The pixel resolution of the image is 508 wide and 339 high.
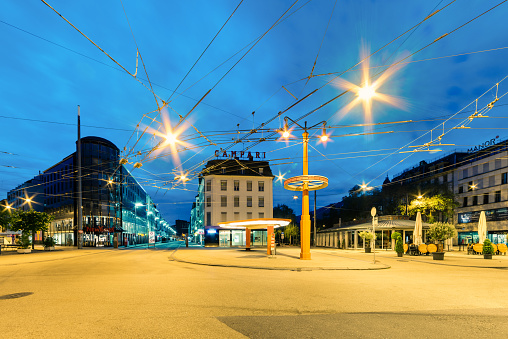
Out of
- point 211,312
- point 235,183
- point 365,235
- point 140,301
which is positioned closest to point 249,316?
point 211,312

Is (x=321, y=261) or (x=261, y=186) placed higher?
(x=261, y=186)

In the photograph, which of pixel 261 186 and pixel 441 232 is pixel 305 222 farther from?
pixel 261 186

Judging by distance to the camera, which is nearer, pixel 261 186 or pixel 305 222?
pixel 305 222

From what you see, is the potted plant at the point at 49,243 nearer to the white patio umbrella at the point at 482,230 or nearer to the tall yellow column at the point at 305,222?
the tall yellow column at the point at 305,222

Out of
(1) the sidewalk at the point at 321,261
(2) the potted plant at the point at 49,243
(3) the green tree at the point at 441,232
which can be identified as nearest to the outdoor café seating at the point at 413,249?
(3) the green tree at the point at 441,232

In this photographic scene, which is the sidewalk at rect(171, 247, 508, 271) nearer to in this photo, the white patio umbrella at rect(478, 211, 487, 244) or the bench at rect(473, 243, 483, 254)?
the white patio umbrella at rect(478, 211, 487, 244)

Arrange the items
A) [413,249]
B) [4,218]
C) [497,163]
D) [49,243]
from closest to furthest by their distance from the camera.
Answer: [413,249] → [4,218] → [49,243] → [497,163]

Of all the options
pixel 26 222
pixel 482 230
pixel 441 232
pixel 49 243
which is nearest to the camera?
pixel 482 230

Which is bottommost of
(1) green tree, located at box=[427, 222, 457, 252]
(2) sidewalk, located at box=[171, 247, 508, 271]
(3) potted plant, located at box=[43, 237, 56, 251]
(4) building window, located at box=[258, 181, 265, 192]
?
(3) potted plant, located at box=[43, 237, 56, 251]

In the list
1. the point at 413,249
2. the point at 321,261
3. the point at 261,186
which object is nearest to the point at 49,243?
the point at 261,186

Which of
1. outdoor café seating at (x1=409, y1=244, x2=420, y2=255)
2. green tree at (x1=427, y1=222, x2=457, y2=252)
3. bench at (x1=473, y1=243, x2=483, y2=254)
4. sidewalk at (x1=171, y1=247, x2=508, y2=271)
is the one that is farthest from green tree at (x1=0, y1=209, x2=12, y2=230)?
bench at (x1=473, y1=243, x2=483, y2=254)

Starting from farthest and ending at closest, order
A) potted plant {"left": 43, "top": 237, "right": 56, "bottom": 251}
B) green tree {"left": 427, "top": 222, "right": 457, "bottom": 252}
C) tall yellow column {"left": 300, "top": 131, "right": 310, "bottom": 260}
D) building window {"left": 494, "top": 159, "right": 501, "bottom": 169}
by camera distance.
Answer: building window {"left": 494, "top": 159, "right": 501, "bottom": 169} → potted plant {"left": 43, "top": 237, "right": 56, "bottom": 251} → green tree {"left": 427, "top": 222, "right": 457, "bottom": 252} → tall yellow column {"left": 300, "top": 131, "right": 310, "bottom": 260}

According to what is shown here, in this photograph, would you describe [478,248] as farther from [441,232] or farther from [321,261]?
[321,261]

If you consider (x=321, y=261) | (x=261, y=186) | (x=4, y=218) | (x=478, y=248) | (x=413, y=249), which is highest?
(x=261, y=186)
